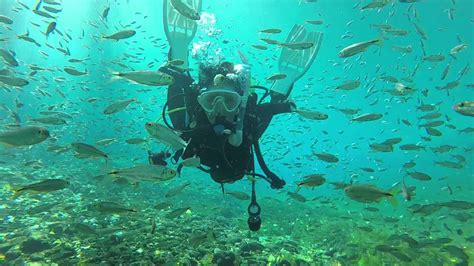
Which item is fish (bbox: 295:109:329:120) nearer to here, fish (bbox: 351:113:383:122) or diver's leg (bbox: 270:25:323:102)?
fish (bbox: 351:113:383:122)

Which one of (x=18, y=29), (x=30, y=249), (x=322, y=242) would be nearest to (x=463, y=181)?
(x=322, y=242)

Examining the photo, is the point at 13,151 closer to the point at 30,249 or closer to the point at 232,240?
the point at 30,249

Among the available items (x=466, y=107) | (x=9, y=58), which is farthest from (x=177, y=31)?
(x=466, y=107)

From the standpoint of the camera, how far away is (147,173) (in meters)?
4.36

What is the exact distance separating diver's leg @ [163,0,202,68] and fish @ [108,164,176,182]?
4843 millimetres

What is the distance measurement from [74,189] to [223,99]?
11.1 m

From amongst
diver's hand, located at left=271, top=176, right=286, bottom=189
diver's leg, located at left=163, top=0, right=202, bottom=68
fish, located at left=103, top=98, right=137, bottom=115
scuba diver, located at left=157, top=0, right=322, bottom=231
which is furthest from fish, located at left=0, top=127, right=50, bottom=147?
diver's leg, located at left=163, top=0, right=202, bottom=68

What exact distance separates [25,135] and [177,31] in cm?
561

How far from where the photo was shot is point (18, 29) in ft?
152

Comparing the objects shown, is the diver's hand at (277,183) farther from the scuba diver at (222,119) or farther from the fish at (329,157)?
the fish at (329,157)

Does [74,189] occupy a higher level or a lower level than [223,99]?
lower

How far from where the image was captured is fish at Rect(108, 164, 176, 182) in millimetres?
4305

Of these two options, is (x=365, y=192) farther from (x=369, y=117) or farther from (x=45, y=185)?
(x=45, y=185)

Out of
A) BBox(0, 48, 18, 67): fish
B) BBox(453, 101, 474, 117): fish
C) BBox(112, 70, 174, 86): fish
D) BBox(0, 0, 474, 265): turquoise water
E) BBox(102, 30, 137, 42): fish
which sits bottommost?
BBox(0, 0, 474, 265): turquoise water
